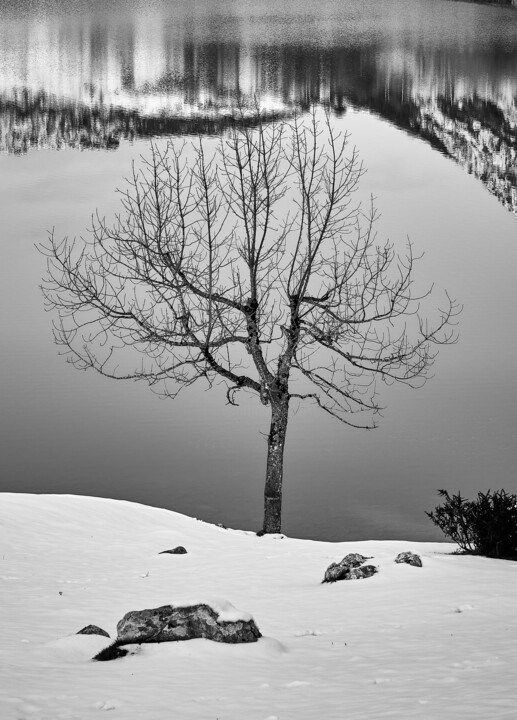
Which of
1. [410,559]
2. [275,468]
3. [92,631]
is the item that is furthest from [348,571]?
[275,468]

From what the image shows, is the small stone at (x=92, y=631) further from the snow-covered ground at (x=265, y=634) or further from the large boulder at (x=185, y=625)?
the large boulder at (x=185, y=625)

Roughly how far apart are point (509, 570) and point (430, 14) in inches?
4159

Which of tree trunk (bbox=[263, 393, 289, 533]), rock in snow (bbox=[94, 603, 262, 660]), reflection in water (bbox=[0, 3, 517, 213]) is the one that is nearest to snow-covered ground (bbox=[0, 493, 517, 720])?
rock in snow (bbox=[94, 603, 262, 660])

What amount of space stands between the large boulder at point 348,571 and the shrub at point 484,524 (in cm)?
286

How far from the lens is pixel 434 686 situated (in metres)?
7.71

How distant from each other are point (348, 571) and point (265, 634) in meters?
3.27

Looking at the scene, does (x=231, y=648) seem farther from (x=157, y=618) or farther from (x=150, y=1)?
(x=150, y=1)

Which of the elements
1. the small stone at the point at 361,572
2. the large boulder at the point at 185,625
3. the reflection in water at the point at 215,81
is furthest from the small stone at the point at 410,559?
the reflection in water at the point at 215,81

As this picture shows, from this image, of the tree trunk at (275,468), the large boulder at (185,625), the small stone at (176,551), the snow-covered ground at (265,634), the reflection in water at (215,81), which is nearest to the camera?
the snow-covered ground at (265,634)

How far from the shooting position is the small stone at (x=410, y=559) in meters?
13.4

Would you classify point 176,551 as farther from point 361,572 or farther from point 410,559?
point 410,559

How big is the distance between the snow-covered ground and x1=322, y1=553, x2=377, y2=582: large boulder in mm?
180

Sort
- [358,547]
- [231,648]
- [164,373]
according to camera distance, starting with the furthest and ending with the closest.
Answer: [164,373]
[358,547]
[231,648]

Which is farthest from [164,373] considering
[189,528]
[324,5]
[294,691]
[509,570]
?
[324,5]
